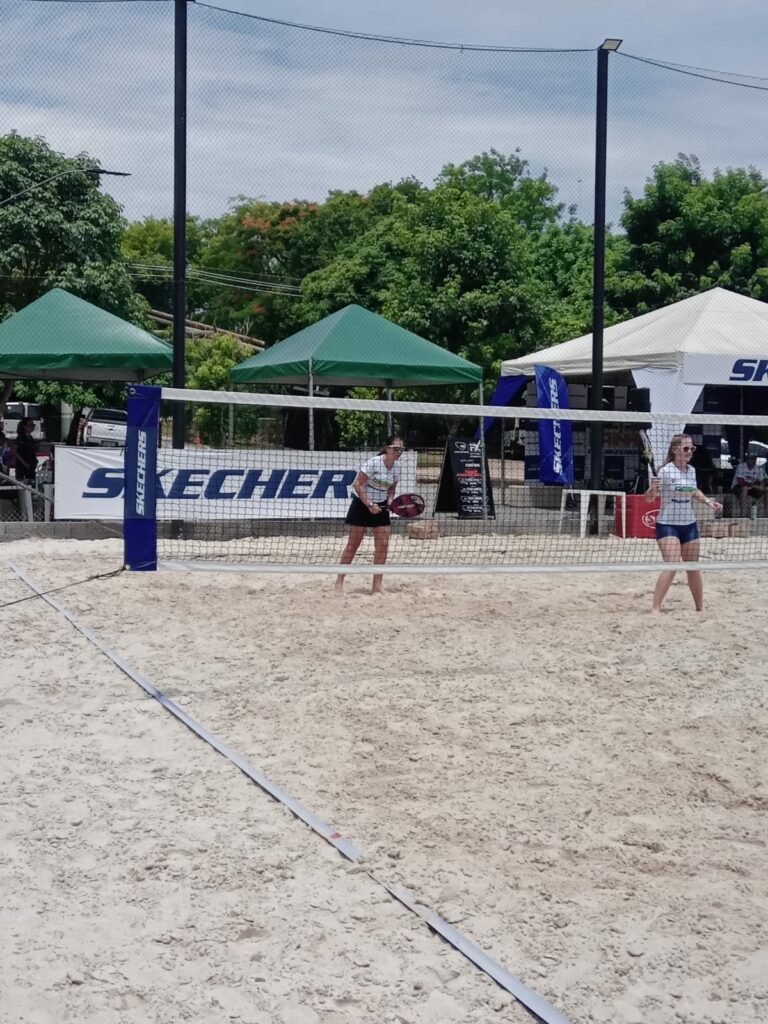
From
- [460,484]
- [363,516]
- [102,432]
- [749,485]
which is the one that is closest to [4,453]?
[460,484]

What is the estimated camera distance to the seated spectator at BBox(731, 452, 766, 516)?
17.5 metres

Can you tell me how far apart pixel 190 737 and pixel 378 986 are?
8.85ft

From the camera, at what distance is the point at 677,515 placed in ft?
31.8

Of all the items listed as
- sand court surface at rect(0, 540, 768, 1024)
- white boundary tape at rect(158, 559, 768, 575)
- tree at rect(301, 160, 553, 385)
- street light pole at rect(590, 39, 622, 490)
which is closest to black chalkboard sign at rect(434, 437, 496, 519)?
street light pole at rect(590, 39, 622, 490)

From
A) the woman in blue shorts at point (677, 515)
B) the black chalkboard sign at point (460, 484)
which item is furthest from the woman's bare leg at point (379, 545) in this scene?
the black chalkboard sign at point (460, 484)

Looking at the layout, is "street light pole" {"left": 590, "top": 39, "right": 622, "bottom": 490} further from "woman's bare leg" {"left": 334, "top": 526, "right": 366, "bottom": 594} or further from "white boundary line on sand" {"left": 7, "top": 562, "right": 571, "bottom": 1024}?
"white boundary line on sand" {"left": 7, "top": 562, "right": 571, "bottom": 1024}

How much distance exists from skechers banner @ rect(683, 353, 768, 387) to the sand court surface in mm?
8712

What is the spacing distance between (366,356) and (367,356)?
0.05 ft

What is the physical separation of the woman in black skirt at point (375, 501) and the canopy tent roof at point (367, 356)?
5737mm

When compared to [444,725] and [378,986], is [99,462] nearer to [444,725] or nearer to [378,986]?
[444,725]

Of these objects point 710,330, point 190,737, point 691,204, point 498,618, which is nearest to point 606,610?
point 498,618

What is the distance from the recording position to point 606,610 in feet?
32.1

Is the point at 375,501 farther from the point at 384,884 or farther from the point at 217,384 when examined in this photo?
the point at 217,384

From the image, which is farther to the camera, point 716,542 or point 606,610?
point 716,542
